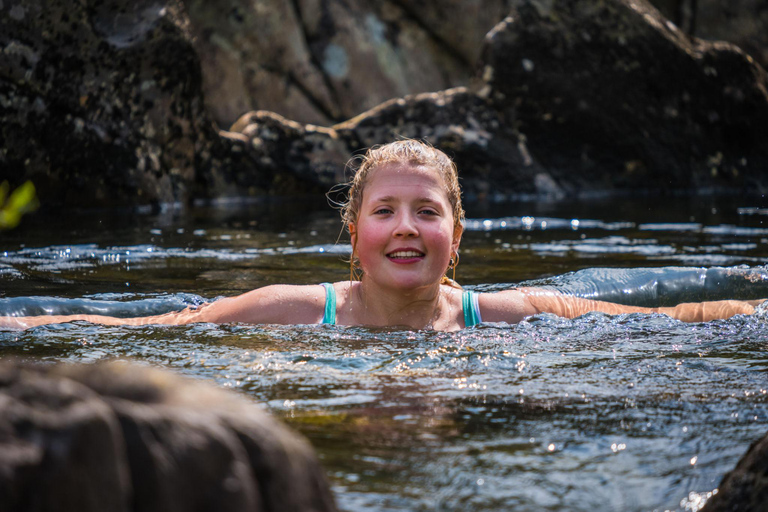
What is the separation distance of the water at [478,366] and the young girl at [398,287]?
24 centimetres

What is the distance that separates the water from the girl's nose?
19.3 inches

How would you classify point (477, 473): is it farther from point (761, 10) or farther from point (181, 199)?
point (761, 10)

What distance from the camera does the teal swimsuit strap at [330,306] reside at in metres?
4.51

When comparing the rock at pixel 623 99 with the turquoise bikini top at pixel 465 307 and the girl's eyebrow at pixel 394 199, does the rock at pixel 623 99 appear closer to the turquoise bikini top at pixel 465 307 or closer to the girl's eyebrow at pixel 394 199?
the turquoise bikini top at pixel 465 307

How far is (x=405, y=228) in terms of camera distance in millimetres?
4215

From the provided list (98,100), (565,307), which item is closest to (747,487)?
(565,307)

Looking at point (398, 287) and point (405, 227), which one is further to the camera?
point (398, 287)

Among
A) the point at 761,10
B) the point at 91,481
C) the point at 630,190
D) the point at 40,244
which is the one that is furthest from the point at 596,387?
the point at 761,10

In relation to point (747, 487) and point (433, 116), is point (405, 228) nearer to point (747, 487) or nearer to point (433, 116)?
point (747, 487)

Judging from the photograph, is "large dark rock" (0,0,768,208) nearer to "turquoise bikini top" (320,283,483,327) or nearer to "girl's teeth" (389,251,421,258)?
"turquoise bikini top" (320,283,483,327)

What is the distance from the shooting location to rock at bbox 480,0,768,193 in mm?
12570

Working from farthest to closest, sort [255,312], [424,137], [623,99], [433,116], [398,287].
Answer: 1. [623,99]
2. [433,116]
3. [424,137]
4. [255,312]
5. [398,287]

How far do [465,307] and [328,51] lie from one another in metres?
14.8

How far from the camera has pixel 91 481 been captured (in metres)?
1.27
